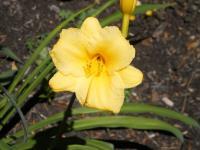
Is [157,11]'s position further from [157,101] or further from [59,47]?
[59,47]

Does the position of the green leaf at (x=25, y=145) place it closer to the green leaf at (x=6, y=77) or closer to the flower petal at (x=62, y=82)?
the green leaf at (x=6, y=77)

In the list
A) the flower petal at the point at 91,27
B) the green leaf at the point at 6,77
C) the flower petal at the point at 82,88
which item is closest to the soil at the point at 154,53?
the green leaf at the point at 6,77

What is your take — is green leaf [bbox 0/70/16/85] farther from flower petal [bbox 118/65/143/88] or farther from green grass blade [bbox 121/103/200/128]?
flower petal [bbox 118/65/143/88]

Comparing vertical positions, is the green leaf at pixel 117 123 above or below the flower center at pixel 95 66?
below

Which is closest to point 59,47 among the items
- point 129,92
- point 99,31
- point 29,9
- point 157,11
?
point 99,31

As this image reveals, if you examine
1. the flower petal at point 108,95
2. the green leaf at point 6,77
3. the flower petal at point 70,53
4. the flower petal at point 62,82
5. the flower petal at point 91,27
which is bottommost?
the green leaf at point 6,77

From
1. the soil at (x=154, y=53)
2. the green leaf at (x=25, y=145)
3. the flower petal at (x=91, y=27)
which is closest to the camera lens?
the flower petal at (x=91, y=27)

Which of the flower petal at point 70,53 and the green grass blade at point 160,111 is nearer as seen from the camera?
the flower petal at point 70,53

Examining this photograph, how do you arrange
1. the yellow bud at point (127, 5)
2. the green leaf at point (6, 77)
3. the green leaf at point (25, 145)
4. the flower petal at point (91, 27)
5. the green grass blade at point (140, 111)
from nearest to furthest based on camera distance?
the flower petal at point (91, 27) < the yellow bud at point (127, 5) < the green leaf at point (25, 145) < the green grass blade at point (140, 111) < the green leaf at point (6, 77)
